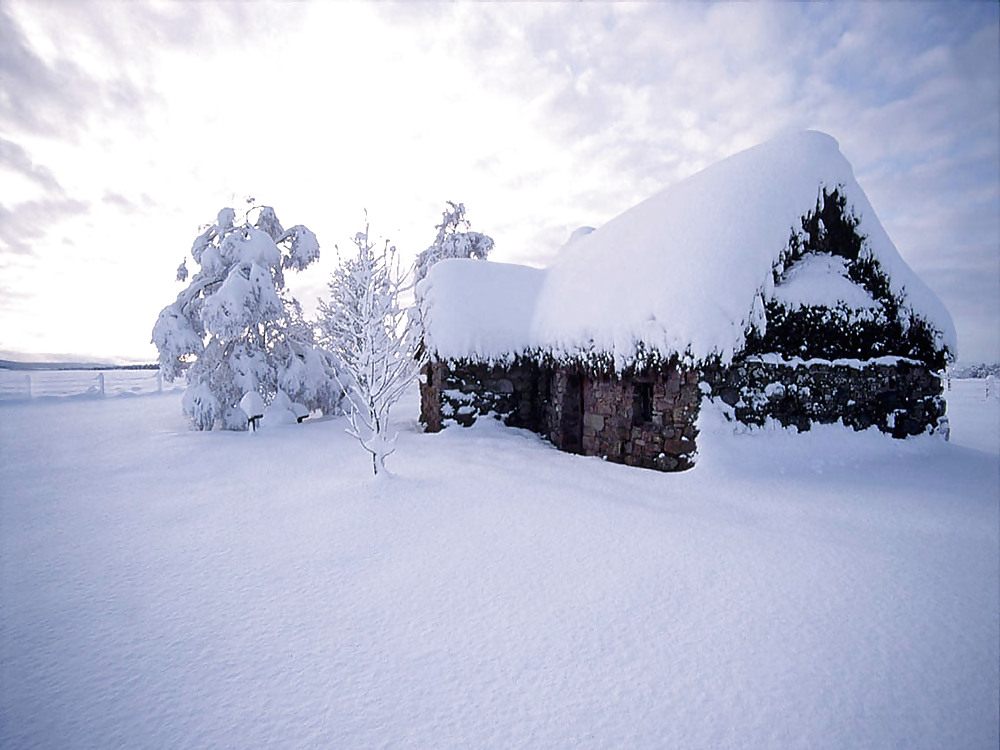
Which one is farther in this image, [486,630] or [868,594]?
[868,594]

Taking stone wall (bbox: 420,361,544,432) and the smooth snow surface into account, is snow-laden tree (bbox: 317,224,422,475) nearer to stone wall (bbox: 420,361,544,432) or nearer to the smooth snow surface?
stone wall (bbox: 420,361,544,432)

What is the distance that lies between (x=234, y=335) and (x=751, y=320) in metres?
11.6

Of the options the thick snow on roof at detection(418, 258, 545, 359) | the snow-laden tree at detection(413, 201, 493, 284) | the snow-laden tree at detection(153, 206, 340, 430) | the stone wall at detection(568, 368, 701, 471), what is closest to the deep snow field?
the stone wall at detection(568, 368, 701, 471)

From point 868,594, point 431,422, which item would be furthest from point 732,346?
point 431,422

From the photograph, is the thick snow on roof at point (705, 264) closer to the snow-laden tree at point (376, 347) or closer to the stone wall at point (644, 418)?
the stone wall at point (644, 418)

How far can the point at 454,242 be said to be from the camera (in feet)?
76.4

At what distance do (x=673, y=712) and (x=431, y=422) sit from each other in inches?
359

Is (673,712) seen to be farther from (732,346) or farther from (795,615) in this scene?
(732,346)

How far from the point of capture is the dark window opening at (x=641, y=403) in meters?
7.89

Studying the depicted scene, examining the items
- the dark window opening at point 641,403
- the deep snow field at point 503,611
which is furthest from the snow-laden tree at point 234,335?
the dark window opening at point 641,403

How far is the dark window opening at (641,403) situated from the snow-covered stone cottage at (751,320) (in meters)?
0.02

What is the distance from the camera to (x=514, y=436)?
10266 millimetres

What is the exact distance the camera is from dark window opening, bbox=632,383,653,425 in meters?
7.89

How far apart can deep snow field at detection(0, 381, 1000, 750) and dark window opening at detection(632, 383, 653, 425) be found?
4.87ft
